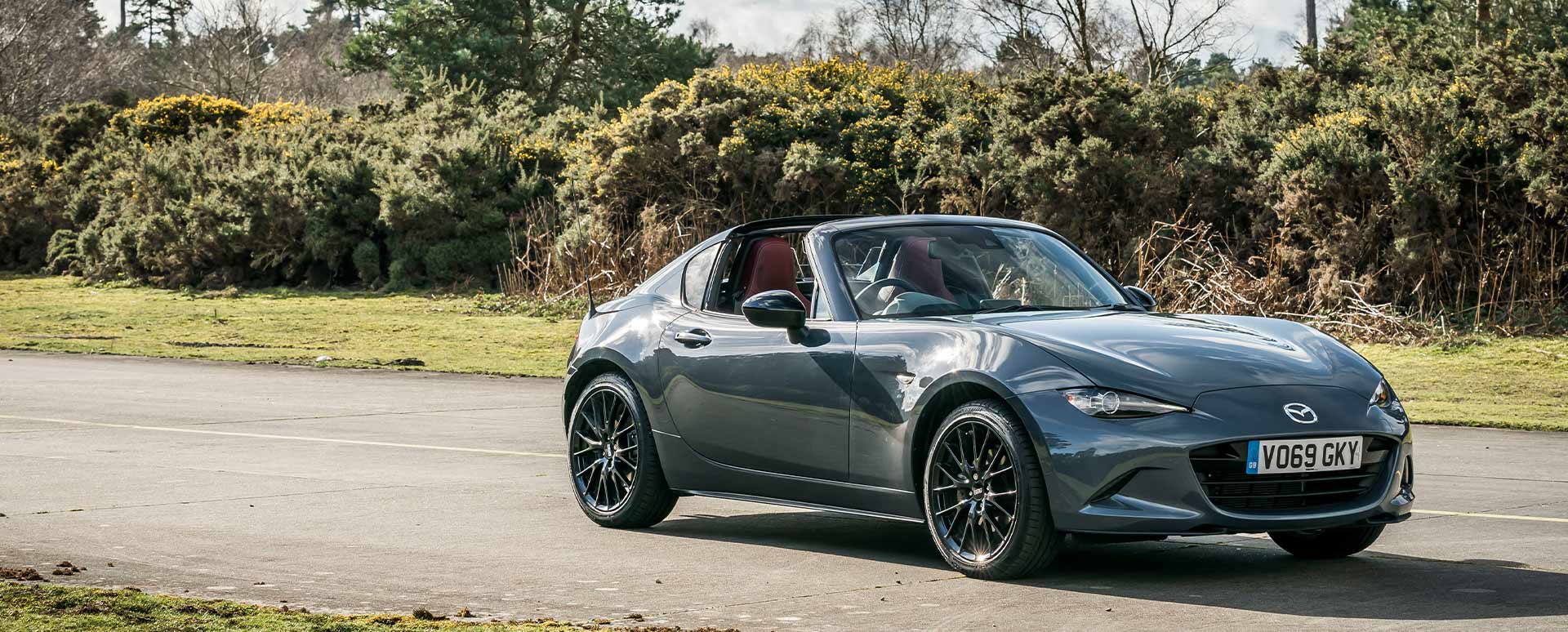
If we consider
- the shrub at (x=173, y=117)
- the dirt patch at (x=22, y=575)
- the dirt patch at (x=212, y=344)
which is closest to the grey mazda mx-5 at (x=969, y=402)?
the dirt patch at (x=22, y=575)

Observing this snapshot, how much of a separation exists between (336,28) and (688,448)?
119899mm

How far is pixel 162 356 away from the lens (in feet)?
75.8

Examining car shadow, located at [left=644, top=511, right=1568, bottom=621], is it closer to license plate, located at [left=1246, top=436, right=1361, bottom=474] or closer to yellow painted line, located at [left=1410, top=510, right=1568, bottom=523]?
license plate, located at [left=1246, top=436, right=1361, bottom=474]

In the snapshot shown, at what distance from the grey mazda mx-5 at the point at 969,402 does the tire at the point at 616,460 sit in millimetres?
13

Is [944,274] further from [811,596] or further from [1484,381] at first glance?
[1484,381]

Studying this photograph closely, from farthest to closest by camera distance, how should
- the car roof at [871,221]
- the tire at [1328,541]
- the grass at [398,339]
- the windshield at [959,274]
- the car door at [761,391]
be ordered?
the grass at [398,339]
the car roof at [871,221]
the windshield at [959,274]
the car door at [761,391]
the tire at [1328,541]

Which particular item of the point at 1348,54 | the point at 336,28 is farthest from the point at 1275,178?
the point at 336,28

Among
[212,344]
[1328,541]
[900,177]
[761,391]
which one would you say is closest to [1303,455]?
[1328,541]

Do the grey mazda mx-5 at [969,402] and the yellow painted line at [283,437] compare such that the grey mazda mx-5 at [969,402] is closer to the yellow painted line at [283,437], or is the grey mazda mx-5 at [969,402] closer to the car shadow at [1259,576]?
the car shadow at [1259,576]

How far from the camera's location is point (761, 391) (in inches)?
328

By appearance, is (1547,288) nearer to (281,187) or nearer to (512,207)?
(512,207)

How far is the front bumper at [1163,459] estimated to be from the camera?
6859mm

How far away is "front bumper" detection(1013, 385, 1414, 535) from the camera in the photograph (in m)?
6.86

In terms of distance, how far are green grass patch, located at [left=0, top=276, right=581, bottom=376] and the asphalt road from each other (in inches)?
347
